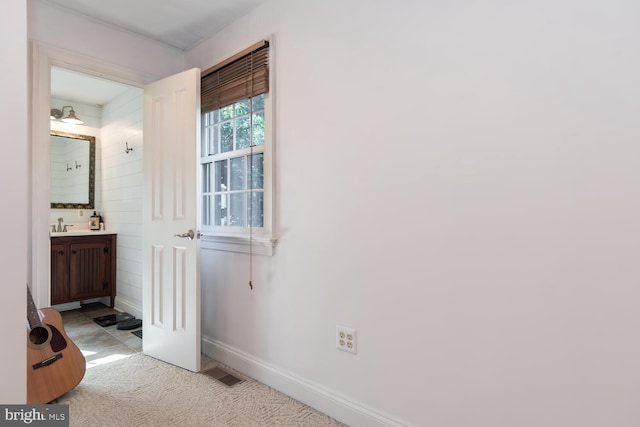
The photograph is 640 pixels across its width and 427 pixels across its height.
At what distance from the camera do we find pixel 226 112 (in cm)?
265

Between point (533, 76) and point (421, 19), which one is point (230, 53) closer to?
point (421, 19)

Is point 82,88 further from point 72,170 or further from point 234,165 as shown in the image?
point 234,165

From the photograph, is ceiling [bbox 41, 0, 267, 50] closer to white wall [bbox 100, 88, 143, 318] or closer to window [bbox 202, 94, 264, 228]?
window [bbox 202, 94, 264, 228]

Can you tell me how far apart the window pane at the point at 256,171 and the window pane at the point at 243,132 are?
14 cm

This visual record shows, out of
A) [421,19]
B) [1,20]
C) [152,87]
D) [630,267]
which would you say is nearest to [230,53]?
[152,87]

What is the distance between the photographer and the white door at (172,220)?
2.40 meters

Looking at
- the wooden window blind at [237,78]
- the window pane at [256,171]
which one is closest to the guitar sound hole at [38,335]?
the window pane at [256,171]

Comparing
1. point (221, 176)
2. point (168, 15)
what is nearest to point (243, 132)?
point (221, 176)

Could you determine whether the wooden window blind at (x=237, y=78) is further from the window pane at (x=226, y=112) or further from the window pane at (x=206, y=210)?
the window pane at (x=206, y=210)

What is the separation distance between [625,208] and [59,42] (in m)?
3.24

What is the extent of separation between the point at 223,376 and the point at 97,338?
1494 millimetres

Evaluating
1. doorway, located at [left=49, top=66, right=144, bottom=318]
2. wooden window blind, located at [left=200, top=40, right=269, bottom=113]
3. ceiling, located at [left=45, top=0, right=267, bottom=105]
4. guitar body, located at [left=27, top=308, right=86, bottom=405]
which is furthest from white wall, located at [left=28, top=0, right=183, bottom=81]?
guitar body, located at [left=27, top=308, right=86, bottom=405]

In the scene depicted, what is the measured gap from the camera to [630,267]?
1.12 meters

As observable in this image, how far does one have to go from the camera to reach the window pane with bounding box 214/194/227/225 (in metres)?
2.66
